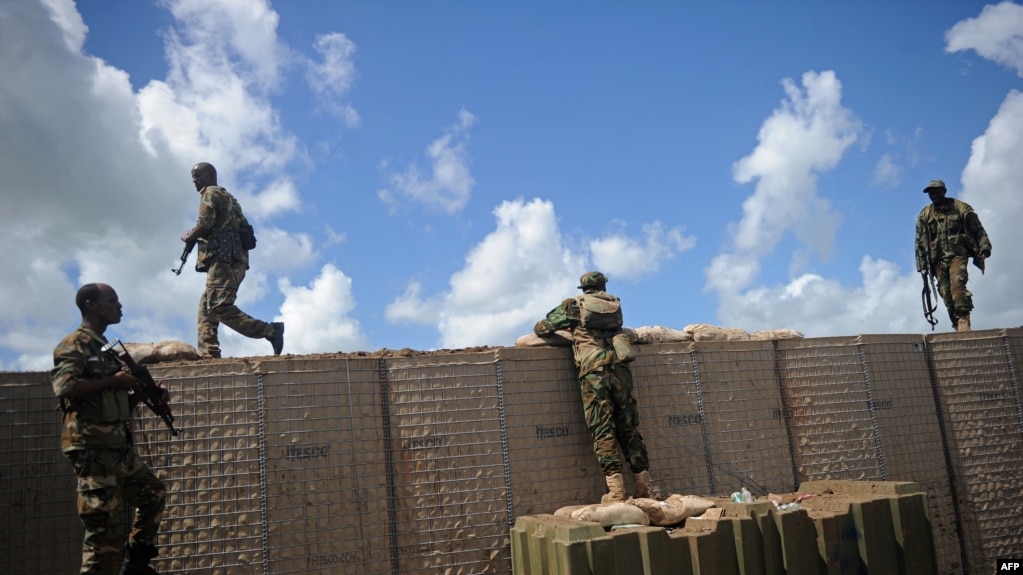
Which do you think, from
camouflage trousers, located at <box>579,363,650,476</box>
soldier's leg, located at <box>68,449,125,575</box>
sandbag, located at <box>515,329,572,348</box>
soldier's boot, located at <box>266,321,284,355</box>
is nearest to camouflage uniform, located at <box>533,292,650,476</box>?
camouflage trousers, located at <box>579,363,650,476</box>

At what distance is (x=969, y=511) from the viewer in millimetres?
8383

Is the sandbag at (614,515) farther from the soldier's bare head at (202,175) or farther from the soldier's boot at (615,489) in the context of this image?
the soldier's bare head at (202,175)

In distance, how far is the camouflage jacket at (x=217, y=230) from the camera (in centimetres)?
751

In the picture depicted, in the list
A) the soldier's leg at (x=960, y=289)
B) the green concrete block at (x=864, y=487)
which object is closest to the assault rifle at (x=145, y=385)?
the green concrete block at (x=864, y=487)

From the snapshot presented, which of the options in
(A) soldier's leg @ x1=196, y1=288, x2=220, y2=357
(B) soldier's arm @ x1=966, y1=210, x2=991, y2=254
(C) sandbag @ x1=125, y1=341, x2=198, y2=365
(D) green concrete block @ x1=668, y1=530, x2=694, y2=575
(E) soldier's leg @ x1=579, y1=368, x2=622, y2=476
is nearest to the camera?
(D) green concrete block @ x1=668, y1=530, x2=694, y2=575

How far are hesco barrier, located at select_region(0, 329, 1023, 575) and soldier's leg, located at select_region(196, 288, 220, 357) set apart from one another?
119cm

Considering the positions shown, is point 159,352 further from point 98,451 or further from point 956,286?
point 956,286

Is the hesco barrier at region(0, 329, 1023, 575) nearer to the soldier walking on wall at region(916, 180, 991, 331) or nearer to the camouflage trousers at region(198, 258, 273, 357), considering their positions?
the soldier walking on wall at region(916, 180, 991, 331)

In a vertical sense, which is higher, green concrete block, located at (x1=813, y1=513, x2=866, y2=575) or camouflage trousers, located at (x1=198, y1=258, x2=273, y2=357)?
camouflage trousers, located at (x1=198, y1=258, x2=273, y2=357)

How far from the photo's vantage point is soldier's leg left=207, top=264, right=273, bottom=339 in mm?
7371

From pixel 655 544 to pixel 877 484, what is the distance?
8.63 ft

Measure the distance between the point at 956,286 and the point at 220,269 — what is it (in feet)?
30.7

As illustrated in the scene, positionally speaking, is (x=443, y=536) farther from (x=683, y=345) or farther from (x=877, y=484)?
(x=877, y=484)

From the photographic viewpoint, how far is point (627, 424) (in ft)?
22.2
